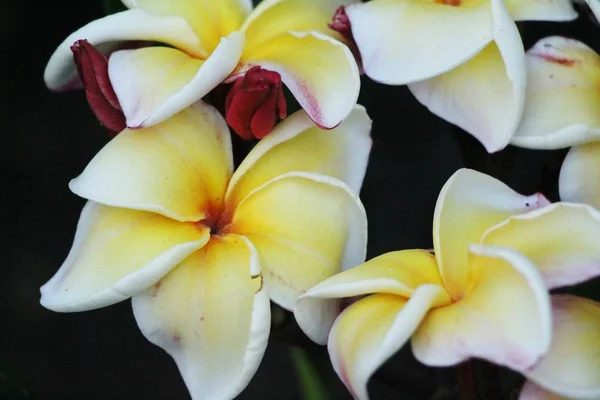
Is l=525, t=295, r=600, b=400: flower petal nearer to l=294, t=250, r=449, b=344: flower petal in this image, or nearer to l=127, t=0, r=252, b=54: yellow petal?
l=294, t=250, r=449, b=344: flower petal

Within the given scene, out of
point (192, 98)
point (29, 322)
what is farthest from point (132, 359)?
point (192, 98)

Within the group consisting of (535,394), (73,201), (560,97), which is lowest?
(73,201)

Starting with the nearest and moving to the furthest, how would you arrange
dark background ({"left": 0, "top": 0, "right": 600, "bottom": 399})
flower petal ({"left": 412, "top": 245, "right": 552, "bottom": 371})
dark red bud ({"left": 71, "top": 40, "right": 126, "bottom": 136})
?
1. flower petal ({"left": 412, "top": 245, "right": 552, "bottom": 371})
2. dark red bud ({"left": 71, "top": 40, "right": 126, "bottom": 136})
3. dark background ({"left": 0, "top": 0, "right": 600, "bottom": 399})

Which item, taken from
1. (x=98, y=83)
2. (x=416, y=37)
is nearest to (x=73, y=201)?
(x=98, y=83)

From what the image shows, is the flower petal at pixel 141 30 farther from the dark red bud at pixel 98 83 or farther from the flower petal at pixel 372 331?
the flower petal at pixel 372 331

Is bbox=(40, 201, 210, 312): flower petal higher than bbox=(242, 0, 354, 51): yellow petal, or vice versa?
bbox=(242, 0, 354, 51): yellow petal

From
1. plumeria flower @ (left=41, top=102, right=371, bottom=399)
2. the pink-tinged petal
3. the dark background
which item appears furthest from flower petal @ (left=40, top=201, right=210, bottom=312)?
the dark background

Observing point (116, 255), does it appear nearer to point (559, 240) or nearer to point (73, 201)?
point (559, 240)
